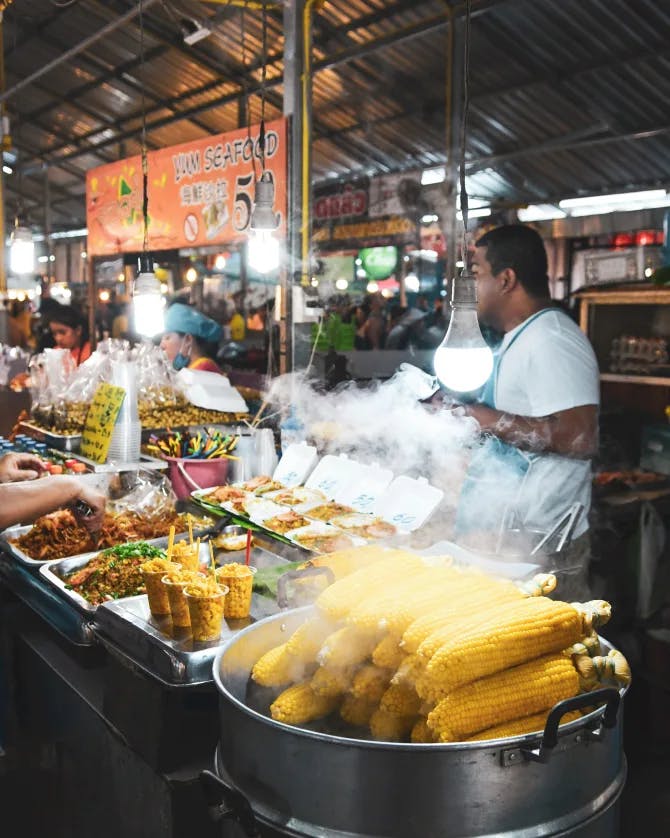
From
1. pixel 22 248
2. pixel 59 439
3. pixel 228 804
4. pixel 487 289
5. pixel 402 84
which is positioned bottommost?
pixel 228 804

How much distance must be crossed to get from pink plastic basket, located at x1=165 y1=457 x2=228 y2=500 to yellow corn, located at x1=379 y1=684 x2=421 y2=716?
284cm

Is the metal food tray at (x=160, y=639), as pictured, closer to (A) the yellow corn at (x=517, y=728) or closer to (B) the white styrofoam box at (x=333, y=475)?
(A) the yellow corn at (x=517, y=728)

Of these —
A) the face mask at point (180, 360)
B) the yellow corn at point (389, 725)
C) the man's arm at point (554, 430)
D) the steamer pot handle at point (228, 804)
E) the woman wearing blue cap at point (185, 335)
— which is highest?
the woman wearing blue cap at point (185, 335)

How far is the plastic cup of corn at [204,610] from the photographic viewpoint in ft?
7.58

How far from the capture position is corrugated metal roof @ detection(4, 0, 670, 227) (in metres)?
9.22

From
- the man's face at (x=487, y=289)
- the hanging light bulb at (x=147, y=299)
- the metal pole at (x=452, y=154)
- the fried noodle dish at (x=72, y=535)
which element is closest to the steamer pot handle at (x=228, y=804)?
the fried noodle dish at (x=72, y=535)

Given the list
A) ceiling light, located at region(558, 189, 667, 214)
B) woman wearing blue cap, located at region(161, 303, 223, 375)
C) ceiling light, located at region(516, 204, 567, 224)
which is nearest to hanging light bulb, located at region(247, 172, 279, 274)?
woman wearing blue cap, located at region(161, 303, 223, 375)

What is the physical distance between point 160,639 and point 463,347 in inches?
53.4

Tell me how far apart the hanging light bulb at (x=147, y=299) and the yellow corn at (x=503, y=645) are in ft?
13.1

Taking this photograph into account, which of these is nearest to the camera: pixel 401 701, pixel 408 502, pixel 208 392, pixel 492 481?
pixel 401 701

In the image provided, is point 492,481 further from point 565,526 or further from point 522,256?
point 522,256

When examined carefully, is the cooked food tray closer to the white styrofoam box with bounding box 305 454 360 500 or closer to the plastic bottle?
the white styrofoam box with bounding box 305 454 360 500

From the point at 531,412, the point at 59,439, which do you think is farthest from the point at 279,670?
the point at 59,439

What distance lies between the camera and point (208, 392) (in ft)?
18.4
